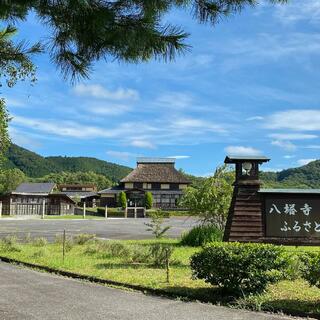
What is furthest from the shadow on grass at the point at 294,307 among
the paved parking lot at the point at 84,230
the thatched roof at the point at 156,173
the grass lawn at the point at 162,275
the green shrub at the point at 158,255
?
the thatched roof at the point at 156,173

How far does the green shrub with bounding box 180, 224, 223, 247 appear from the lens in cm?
1481

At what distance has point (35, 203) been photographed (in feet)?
159

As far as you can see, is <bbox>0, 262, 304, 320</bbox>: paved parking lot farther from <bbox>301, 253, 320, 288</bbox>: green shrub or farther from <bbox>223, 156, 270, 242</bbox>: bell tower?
<bbox>223, 156, 270, 242</bbox>: bell tower

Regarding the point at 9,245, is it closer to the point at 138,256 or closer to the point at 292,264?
the point at 138,256

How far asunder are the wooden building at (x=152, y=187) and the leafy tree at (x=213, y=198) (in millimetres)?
44137

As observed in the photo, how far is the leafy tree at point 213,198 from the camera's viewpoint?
48.4 feet

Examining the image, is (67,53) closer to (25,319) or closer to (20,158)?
(25,319)

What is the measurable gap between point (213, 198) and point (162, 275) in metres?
5.89

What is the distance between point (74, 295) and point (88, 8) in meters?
4.83

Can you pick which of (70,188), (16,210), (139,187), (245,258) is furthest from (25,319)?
(70,188)

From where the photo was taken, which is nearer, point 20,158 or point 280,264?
point 280,264

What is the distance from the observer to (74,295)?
24.7ft

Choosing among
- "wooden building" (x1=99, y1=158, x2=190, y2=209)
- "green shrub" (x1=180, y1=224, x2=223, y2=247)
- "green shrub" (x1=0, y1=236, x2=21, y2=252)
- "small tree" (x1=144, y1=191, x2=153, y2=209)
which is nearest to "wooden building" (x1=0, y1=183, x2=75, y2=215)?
"small tree" (x1=144, y1=191, x2=153, y2=209)

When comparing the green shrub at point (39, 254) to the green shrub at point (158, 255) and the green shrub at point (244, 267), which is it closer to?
the green shrub at point (158, 255)
